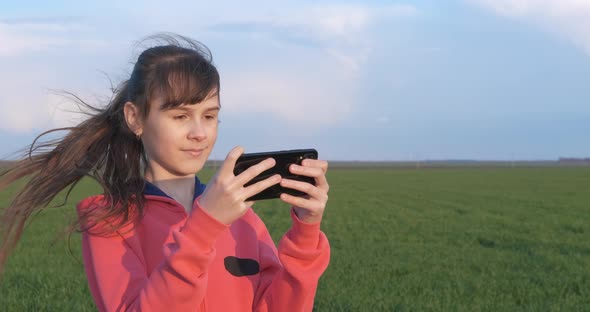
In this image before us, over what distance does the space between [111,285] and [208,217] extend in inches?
19.2

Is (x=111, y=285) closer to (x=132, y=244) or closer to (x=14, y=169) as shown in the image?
(x=132, y=244)

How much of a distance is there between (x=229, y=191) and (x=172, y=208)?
61cm

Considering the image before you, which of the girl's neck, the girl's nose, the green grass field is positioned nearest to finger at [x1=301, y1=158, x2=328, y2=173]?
the girl's nose

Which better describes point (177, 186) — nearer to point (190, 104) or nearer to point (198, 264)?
point (190, 104)

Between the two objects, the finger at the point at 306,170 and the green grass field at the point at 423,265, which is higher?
the finger at the point at 306,170

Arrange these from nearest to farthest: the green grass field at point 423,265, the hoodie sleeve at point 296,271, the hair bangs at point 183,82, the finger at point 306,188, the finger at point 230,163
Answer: the finger at point 230,163 → the finger at point 306,188 → the hoodie sleeve at point 296,271 → the hair bangs at point 183,82 → the green grass field at point 423,265

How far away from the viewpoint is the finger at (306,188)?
204 cm

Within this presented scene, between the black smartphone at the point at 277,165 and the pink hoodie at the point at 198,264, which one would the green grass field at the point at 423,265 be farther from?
the black smartphone at the point at 277,165

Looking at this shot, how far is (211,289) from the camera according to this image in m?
2.34

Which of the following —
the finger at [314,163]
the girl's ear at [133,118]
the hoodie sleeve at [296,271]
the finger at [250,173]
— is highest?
the girl's ear at [133,118]

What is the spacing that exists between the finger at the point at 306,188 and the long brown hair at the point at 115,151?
501 mm

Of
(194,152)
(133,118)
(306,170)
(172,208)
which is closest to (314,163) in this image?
(306,170)

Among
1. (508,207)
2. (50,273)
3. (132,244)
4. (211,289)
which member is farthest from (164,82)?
(508,207)

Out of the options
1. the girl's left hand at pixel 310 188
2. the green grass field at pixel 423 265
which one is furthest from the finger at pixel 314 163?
the green grass field at pixel 423 265
